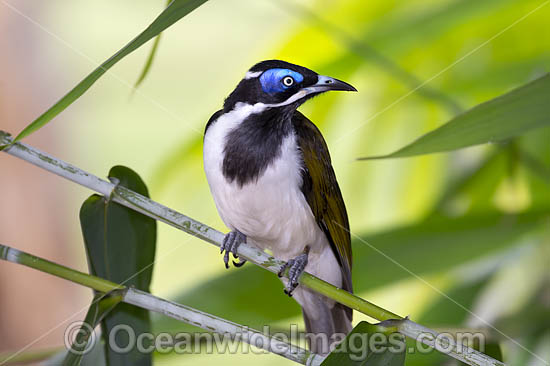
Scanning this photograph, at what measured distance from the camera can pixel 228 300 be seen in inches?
47.8

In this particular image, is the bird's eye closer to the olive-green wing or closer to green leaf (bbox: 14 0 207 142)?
the olive-green wing

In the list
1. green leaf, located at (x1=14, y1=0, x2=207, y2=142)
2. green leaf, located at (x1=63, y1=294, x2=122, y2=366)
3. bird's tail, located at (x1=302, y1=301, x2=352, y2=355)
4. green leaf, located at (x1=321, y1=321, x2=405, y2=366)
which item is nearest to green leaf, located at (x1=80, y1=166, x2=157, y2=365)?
green leaf, located at (x1=63, y1=294, x2=122, y2=366)

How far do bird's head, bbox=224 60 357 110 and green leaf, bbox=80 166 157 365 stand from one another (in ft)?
0.83

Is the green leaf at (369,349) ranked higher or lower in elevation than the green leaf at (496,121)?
lower

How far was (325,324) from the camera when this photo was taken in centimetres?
140

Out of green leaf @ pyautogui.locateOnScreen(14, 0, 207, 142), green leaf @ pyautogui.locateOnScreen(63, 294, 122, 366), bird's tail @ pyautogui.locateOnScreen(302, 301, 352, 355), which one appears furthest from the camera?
bird's tail @ pyautogui.locateOnScreen(302, 301, 352, 355)

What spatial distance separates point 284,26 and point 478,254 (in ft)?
3.31

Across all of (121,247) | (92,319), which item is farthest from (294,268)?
(92,319)

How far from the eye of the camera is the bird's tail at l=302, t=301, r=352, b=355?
1.38m

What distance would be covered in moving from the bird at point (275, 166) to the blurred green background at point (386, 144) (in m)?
0.09

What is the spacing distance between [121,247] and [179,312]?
0.21 metres

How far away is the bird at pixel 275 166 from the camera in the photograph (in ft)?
3.27

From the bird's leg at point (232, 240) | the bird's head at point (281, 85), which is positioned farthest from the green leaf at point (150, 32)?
the bird's leg at point (232, 240)

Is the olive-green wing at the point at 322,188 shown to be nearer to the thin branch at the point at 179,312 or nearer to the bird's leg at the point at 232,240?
the bird's leg at the point at 232,240
